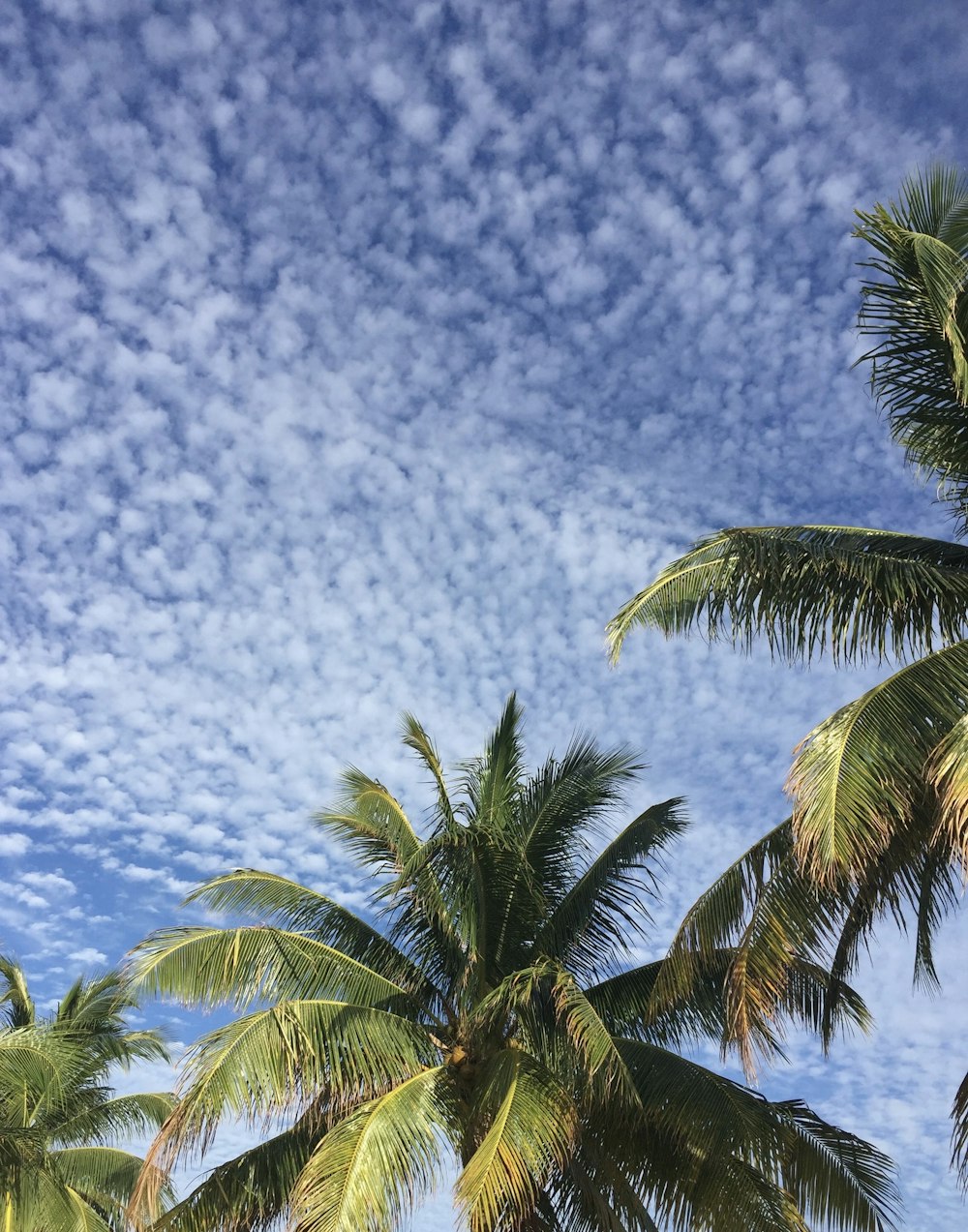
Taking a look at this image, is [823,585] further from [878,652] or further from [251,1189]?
[251,1189]

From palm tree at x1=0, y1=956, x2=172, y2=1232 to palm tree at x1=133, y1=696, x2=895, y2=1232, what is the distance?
137 cm

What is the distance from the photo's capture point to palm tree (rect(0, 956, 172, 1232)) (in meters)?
14.0

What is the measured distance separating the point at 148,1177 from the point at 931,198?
1053 centimetres

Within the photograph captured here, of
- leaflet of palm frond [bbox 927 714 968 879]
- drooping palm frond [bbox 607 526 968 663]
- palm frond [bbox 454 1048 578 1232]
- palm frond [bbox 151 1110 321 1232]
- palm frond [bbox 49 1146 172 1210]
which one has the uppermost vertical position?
drooping palm frond [bbox 607 526 968 663]

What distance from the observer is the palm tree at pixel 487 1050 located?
10.4 m

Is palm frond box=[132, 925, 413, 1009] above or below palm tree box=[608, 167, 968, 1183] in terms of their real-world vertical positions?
below

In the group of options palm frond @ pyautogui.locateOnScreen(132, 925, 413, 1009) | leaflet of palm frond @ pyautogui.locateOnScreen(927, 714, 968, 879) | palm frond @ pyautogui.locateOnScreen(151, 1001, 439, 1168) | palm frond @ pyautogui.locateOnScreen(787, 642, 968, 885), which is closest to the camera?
leaflet of palm frond @ pyautogui.locateOnScreen(927, 714, 968, 879)

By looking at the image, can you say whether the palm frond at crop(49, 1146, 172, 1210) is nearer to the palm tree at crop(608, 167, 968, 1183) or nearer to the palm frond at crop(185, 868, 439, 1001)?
the palm frond at crop(185, 868, 439, 1001)

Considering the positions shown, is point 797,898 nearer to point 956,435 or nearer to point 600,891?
point 956,435

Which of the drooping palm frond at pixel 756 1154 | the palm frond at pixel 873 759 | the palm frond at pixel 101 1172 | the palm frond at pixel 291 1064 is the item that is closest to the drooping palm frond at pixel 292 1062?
the palm frond at pixel 291 1064

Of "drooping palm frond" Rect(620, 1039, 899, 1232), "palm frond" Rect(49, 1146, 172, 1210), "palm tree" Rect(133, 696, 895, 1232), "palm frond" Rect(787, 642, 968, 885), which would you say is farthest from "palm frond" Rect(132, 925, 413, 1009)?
"palm frond" Rect(49, 1146, 172, 1210)

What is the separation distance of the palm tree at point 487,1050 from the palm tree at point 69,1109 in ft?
4.49

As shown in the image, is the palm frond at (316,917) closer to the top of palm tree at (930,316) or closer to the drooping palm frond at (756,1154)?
the drooping palm frond at (756,1154)

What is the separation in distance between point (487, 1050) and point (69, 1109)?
28.1ft
